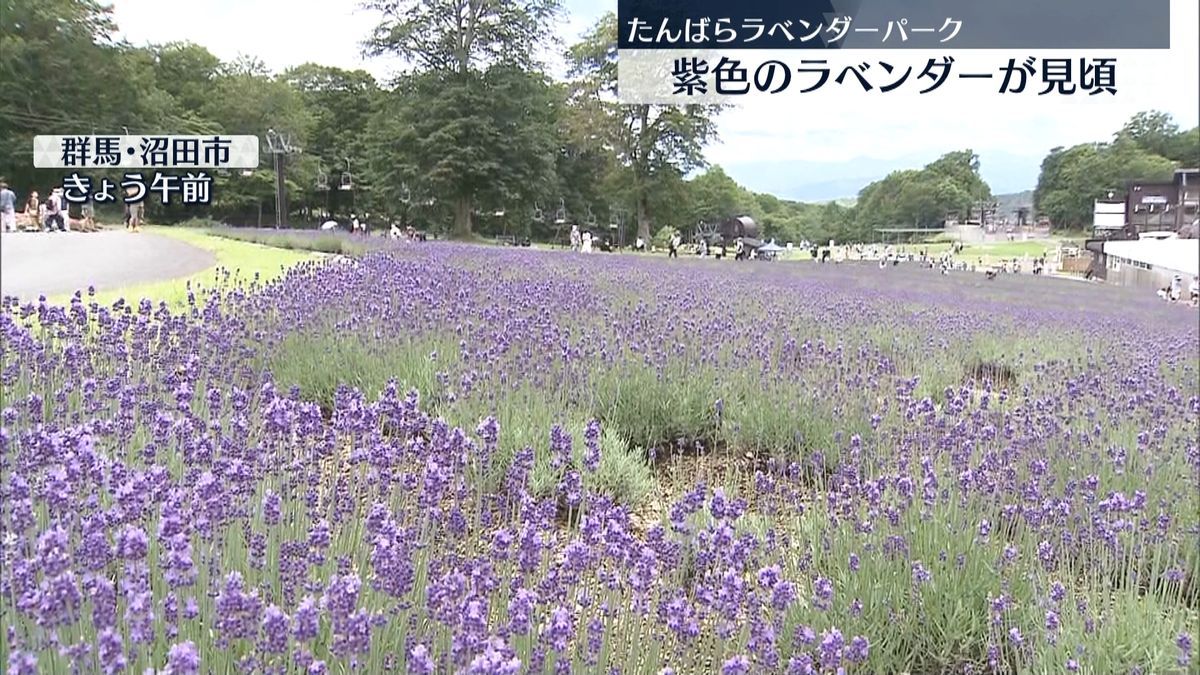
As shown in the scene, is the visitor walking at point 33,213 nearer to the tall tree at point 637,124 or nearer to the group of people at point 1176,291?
the tall tree at point 637,124

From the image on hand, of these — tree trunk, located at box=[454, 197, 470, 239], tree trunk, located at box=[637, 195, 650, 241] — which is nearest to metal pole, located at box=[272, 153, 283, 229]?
tree trunk, located at box=[454, 197, 470, 239]

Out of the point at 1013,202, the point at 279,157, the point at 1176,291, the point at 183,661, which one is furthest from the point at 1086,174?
the point at 183,661

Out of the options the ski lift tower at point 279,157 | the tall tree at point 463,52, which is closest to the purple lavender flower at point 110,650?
the ski lift tower at point 279,157

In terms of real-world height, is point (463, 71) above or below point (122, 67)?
above

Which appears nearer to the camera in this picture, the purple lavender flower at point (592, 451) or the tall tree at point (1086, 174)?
the purple lavender flower at point (592, 451)

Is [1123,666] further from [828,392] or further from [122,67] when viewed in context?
[122,67]

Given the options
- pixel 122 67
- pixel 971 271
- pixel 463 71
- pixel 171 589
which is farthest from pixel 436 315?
pixel 971 271
